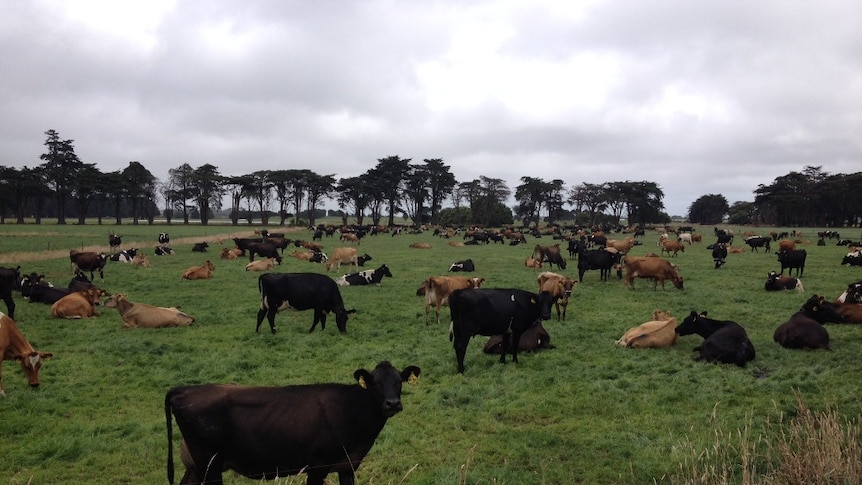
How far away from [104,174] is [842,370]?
97931 mm

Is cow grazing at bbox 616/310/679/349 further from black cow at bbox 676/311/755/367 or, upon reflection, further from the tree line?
the tree line

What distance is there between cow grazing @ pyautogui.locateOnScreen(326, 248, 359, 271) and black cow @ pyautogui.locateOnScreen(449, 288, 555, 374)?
18004 mm

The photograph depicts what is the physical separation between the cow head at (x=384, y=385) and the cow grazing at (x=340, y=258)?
22.5 metres

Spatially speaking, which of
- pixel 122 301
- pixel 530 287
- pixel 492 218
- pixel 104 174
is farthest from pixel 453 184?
pixel 122 301

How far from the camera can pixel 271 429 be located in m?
4.63

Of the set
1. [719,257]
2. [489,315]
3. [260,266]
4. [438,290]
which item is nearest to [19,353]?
[489,315]

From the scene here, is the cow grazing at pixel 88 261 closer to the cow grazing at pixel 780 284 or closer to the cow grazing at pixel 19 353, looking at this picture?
the cow grazing at pixel 19 353

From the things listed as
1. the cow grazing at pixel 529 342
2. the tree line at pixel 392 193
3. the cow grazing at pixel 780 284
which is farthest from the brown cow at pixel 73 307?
the tree line at pixel 392 193

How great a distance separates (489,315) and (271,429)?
601 centimetres

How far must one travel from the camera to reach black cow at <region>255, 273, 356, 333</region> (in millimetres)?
12727

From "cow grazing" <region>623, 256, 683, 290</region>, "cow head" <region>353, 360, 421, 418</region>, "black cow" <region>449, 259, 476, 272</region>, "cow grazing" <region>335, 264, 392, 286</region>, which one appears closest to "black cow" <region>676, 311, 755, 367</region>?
"cow head" <region>353, 360, 421, 418</region>

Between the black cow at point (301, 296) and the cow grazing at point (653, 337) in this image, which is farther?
the black cow at point (301, 296)

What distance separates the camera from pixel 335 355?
10.6 metres

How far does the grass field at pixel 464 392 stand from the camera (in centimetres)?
594
